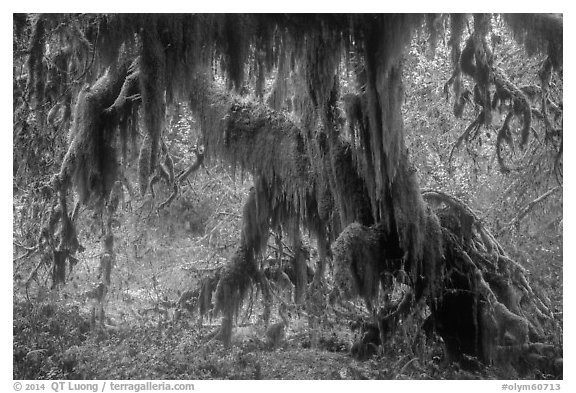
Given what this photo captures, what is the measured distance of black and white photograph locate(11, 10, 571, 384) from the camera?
18.6ft

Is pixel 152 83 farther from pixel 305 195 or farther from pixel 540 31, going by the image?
pixel 540 31

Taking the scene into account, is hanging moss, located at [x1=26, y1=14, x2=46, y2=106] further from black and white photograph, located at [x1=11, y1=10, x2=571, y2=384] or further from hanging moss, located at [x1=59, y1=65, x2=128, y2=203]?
hanging moss, located at [x1=59, y1=65, x2=128, y2=203]

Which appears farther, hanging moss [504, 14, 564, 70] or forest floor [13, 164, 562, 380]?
forest floor [13, 164, 562, 380]

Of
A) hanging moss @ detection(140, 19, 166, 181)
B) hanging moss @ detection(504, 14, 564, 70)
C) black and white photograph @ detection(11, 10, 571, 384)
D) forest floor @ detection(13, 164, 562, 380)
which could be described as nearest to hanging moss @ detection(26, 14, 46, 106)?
black and white photograph @ detection(11, 10, 571, 384)

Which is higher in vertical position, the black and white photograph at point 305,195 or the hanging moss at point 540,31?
the hanging moss at point 540,31

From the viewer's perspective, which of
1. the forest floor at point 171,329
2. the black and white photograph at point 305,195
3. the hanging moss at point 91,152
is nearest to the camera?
the black and white photograph at point 305,195

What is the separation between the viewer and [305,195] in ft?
20.9

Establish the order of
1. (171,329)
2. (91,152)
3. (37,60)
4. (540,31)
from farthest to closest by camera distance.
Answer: (171,329) → (37,60) → (91,152) → (540,31)

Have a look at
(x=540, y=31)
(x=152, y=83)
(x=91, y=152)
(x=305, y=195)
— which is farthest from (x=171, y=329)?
(x=540, y=31)

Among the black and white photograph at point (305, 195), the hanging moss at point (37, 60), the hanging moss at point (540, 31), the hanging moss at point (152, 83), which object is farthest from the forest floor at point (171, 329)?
the hanging moss at point (540, 31)

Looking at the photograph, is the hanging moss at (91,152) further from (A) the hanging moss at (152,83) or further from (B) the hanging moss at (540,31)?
(B) the hanging moss at (540,31)

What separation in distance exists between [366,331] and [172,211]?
17.2ft

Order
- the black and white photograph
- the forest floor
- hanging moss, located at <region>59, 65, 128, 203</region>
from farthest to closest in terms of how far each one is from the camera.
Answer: the forest floor, hanging moss, located at <region>59, 65, 128, 203</region>, the black and white photograph

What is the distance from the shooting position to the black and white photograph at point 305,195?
18.6 ft
